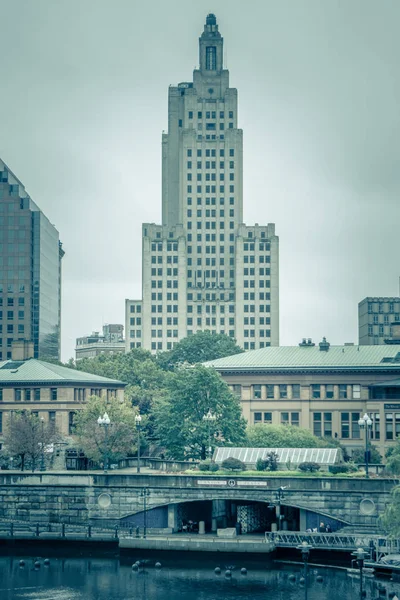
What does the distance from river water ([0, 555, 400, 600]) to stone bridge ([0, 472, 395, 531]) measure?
6.18 m

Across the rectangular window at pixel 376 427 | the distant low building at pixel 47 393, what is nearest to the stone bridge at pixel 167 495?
the rectangular window at pixel 376 427

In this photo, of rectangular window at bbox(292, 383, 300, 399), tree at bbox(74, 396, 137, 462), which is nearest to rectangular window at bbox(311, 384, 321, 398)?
rectangular window at bbox(292, 383, 300, 399)

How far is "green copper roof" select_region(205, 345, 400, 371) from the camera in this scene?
134625mm

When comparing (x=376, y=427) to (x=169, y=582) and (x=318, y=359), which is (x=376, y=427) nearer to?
(x=318, y=359)

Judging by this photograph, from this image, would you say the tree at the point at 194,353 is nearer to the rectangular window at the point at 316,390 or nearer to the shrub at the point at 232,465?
the rectangular window at the point at 316,390

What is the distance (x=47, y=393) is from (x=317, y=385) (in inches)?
1222

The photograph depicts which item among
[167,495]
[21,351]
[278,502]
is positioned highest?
[21,351]

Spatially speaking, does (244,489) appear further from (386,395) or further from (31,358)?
(31,358)

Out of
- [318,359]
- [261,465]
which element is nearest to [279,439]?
[261,465]

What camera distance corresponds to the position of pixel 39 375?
5276 inches

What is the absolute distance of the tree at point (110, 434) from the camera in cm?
11252

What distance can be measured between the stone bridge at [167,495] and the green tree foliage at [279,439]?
1322 centimetres

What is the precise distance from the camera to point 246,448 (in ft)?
347

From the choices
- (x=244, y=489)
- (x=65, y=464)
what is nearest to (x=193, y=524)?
(x=244, y=489)
